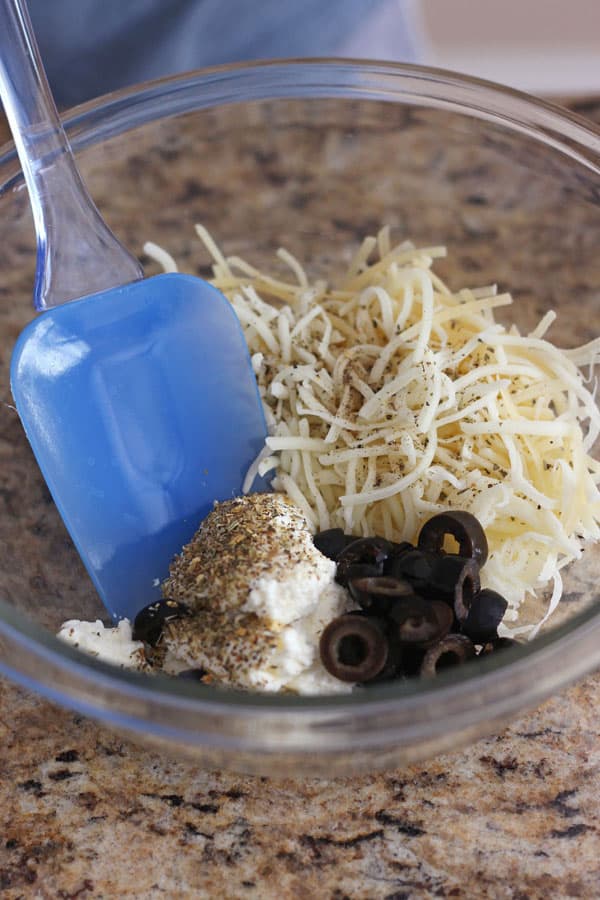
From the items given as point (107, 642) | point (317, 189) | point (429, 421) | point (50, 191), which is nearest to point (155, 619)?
point (107, 642)

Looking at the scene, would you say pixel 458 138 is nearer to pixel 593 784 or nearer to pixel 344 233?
pixel 344 233

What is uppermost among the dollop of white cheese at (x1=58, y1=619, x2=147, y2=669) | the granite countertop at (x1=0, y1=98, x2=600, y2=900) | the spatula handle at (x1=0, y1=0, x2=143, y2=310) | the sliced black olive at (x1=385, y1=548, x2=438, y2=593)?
the spatula handle at (x1=0, y1=0, x2=143, y2=310)

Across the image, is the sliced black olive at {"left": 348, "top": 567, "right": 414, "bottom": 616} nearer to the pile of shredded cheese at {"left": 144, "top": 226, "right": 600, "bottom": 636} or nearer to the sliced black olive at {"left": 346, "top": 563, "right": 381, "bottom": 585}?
the sliced black olive at {"left": 346, "top": 563, "right": 381, "bottom": 585}

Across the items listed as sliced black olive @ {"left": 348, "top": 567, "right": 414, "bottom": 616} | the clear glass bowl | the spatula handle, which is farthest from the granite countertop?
the spatula handle

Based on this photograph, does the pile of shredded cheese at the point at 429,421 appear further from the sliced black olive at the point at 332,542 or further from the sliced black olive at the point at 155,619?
the sliced black olive at the point at 155,619

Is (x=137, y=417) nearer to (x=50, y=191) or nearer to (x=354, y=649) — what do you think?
(x=50, y=191)

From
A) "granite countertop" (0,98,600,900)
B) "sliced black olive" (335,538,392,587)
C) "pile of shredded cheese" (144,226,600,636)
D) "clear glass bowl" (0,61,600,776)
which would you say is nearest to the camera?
"granite countertop" (0,98,600,900)

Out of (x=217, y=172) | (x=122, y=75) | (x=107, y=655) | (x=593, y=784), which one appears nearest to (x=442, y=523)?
(x=593, y=784)
